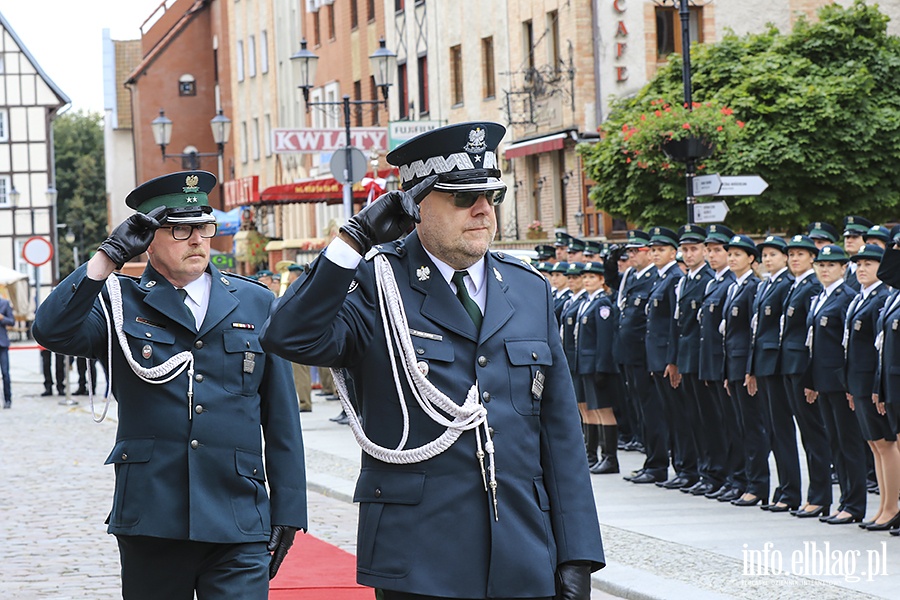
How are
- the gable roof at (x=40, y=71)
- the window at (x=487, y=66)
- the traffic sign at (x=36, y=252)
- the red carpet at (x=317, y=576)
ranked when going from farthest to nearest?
the gable roof at (x=40, y=71)
the window at (x=487, y=66)
the traffic sign at (x=36, y=252)
the red carpet at (x=317, y=576)

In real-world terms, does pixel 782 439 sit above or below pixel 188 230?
below

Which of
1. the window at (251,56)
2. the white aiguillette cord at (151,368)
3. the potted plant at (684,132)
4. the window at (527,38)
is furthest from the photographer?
the window at (251,56)

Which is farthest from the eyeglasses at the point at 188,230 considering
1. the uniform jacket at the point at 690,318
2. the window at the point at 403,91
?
the window at the point at 403,91

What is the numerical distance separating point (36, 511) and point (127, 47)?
8243cm

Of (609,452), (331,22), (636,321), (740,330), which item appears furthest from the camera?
(331,22)

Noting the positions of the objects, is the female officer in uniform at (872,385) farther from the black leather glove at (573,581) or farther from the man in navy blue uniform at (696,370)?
the black leather glove at (573,581)

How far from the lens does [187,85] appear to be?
7831 centimetres

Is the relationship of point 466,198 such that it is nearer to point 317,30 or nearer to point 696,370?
point 696,370

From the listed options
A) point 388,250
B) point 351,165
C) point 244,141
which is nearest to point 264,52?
point 244,141

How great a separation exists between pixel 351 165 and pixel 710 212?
5.97 metres

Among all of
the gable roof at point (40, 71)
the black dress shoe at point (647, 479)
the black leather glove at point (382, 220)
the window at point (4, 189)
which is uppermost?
the gable roof at point (40, 71)

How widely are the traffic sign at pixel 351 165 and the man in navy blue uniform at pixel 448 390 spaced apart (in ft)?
60.2

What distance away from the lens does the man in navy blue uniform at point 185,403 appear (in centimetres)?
595

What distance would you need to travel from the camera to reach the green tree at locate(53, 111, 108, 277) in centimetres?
10862
